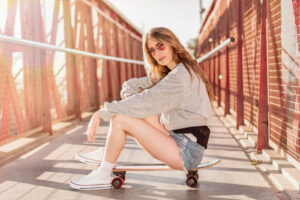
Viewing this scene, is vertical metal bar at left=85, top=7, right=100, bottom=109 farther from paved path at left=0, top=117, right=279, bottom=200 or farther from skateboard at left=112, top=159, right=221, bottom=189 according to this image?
skateboard at left=112, top=159, right=221, bottom=189

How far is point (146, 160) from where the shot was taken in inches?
152

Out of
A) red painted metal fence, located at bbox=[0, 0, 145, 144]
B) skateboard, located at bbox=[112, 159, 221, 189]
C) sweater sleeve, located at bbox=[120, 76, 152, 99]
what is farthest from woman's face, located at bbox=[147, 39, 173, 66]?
red painted metal fence, located at bbox=[0, 0, 145, 144]

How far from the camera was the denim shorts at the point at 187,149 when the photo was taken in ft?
8.87

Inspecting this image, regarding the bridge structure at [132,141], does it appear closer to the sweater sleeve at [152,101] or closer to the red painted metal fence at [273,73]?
the red painted metal fence at [273,73]

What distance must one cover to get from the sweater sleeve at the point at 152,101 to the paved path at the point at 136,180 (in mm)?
606

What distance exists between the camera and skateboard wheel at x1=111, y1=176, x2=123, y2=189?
2.83 m

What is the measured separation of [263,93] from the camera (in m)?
3.79

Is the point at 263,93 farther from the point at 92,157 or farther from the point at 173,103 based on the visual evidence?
the point at 92,157

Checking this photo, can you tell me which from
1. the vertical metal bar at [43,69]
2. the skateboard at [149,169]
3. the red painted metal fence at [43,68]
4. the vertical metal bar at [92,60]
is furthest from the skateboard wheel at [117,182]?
the vertical metal bar at [92,60]

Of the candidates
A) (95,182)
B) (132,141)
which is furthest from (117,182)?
(132,141)

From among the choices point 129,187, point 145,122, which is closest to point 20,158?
point 129,187

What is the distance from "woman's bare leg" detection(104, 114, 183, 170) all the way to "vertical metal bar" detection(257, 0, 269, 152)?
147cm

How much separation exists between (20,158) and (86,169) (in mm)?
906

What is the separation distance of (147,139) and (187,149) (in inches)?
11.6
